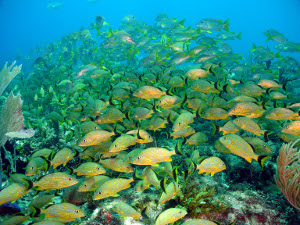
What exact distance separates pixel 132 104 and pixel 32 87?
25.2 feet

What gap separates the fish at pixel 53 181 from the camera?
2.87 metres

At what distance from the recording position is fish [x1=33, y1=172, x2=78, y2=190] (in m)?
2.87

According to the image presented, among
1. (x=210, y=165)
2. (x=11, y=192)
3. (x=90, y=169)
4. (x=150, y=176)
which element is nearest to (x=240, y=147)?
(x=210, y=165)

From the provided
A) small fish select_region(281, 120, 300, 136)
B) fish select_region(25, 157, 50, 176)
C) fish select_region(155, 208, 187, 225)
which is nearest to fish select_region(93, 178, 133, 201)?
fish select_region(155, 208, 187, 225)

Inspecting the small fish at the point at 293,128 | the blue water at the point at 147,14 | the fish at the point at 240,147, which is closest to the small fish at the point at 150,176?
the fish at the point at 240,147

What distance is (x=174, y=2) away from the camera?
142 m

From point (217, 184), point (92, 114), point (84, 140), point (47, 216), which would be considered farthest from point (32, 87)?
point (217, 184)

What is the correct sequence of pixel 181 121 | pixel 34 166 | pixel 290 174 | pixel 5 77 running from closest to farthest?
pixel 290 174 < pixel 34 166 < pixel 181 121 < pixel 5 77

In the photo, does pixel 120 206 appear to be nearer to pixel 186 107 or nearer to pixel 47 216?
pixel 47 216

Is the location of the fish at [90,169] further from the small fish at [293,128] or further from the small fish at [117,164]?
the small fish at [293,128]

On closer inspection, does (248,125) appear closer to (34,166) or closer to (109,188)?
(109,188)

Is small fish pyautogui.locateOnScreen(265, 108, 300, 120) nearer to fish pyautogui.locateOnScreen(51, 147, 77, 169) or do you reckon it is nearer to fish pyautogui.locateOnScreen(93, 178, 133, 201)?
fish pyautogui.locateOnScreen(93, 178, 133, 201)

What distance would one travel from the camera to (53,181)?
9.64ft

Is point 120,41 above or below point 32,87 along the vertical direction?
above
